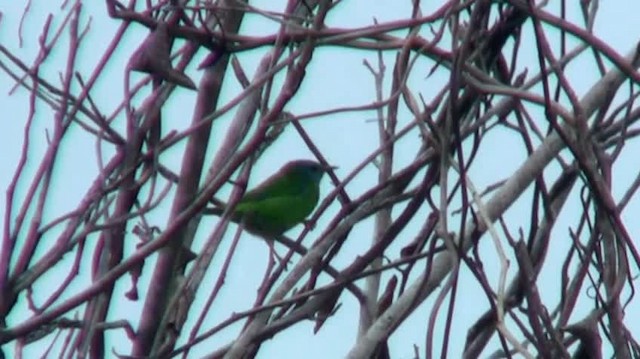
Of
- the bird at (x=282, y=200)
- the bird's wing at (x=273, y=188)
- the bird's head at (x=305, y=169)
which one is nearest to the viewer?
the bird at (x=282, y=200)

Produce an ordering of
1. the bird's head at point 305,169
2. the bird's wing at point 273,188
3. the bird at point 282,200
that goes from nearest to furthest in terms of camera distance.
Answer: the bird at point 282,200 → the bird's wing at point 273,188 → the bird's head at point 305,169

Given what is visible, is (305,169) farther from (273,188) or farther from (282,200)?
(282,200)

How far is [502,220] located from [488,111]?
1.03ft

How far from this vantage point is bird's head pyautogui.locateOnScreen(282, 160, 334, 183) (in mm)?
5539

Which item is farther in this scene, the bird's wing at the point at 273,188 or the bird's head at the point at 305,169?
the bird's head at the point at 305,169

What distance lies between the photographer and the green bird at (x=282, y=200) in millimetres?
4707

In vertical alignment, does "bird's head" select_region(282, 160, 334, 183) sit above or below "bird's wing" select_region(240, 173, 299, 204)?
above

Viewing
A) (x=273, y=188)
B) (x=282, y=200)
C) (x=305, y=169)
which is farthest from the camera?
(x=305, y=169)

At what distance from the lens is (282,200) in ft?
16.6

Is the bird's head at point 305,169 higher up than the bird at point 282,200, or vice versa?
the bird's head at point 305,169

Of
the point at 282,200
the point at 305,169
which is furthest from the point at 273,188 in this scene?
the point at 305,169

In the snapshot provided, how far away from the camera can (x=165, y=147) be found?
106 inches

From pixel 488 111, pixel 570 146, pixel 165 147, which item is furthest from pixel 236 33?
pixel 570 146

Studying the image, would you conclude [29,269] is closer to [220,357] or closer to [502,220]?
[220,357]
